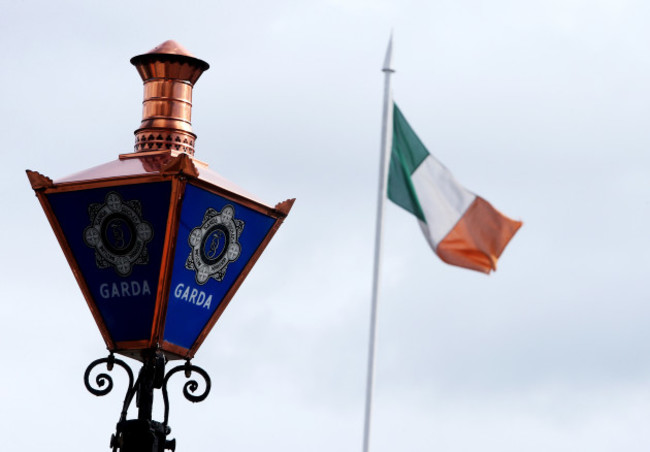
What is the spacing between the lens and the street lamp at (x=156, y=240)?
207 ft

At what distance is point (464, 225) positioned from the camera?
62.4m

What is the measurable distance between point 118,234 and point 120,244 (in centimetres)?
8

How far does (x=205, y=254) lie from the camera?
208 feet

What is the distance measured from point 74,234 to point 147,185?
0.73 meters

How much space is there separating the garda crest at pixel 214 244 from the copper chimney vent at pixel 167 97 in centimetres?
58

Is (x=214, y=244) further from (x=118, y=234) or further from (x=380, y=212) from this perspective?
(x=380, y=212)

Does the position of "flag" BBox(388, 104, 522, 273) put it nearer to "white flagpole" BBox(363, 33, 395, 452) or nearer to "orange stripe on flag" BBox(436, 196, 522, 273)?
"orange stripe on flag" BBox(436, 196, 522, 273)

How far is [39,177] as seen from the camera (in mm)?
63312

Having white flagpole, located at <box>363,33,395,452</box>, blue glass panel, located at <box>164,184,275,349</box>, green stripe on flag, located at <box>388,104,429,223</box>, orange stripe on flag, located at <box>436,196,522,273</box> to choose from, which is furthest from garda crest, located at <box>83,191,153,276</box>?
orange stripe on flag, located at <box>436,196,522,273</box>

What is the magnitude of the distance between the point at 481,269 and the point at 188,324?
2277 millimetres

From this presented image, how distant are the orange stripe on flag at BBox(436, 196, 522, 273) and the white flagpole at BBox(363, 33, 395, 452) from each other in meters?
0.83

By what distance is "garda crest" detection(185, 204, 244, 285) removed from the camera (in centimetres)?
6316

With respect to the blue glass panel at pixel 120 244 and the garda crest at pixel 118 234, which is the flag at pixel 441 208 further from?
the garda crest at pixel 118 234

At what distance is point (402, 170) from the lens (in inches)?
2459
